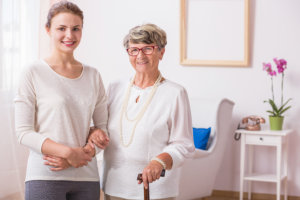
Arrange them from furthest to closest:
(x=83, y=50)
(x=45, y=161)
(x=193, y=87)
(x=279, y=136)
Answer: (x=83, y=50) → (x=193, y=87) → (x=279, y=136) → (x=45, y=161)

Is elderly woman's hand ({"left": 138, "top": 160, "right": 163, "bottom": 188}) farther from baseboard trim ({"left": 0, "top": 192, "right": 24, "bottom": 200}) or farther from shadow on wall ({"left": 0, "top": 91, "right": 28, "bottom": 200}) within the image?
baseboard trim ({"left": 0, "top": 192, "right": 24, "bottom": 200})

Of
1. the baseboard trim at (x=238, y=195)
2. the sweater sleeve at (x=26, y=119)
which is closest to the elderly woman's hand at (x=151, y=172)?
the sweater sleeve at (x=26, y=119)

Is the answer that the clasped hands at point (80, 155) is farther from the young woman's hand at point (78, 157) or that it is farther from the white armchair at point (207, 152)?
Result: the white armchair at point (207, 152)

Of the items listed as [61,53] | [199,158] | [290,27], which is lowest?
[199,158]

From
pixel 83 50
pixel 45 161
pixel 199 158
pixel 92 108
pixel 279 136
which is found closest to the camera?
pixel 45 161

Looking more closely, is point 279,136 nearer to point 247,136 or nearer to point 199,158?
point 247,136

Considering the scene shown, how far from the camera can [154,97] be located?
201 cm

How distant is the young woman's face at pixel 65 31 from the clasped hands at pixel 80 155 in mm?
334

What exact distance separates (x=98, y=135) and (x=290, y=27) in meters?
3.19

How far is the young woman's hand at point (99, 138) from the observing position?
73.6 inches

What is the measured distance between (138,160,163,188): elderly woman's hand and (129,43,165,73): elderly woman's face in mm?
409

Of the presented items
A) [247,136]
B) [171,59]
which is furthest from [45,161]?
[171,59]

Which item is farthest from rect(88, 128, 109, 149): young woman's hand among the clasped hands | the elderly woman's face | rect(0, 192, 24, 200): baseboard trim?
rect(0, 192, 24, 200): baseboard trim

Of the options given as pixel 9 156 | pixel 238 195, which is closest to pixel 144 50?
pixel 9 156
